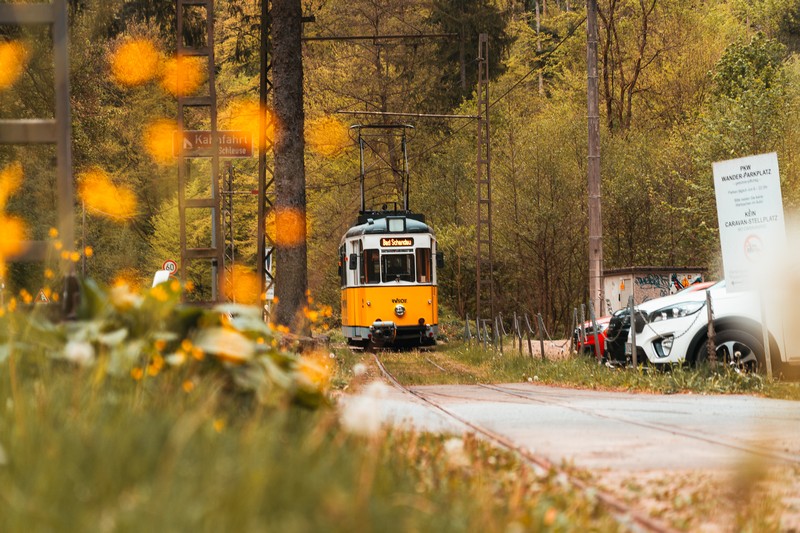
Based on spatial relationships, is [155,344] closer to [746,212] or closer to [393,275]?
[746,212]

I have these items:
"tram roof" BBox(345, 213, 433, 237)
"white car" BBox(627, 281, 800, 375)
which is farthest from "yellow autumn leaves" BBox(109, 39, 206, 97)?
"white car" BBox(627, 281, 800, 375)

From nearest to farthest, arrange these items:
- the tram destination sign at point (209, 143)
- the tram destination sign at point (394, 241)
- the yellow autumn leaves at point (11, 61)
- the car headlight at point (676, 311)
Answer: the car headlight at point (676, 311) → the tram destination sign at point (209, 143) → the tram destination sign at point (394, 241) → the yellow autumn leaves at point (11, 61)

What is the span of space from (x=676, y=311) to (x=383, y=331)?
16330 millimetres

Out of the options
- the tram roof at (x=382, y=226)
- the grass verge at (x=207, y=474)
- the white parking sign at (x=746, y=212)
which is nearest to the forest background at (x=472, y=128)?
the tram roof at (x=382, y=226)

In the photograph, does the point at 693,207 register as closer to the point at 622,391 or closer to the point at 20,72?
the point at 20,72

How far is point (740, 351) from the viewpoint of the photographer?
16.4 m

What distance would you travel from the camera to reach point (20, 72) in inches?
1401

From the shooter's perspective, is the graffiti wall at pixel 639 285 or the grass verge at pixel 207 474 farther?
the graffiti wall at pixel 639 285

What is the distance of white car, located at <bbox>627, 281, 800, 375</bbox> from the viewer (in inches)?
634

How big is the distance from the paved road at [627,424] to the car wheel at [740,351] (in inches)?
70.5

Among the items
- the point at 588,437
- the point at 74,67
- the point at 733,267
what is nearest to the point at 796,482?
the point at 588,437

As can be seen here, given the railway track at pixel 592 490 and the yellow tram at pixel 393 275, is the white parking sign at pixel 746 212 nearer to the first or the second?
the railway track at pixel 592 490

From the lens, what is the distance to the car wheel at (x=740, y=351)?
52.7ft

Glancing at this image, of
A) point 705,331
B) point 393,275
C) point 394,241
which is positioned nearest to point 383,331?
point 393,275
